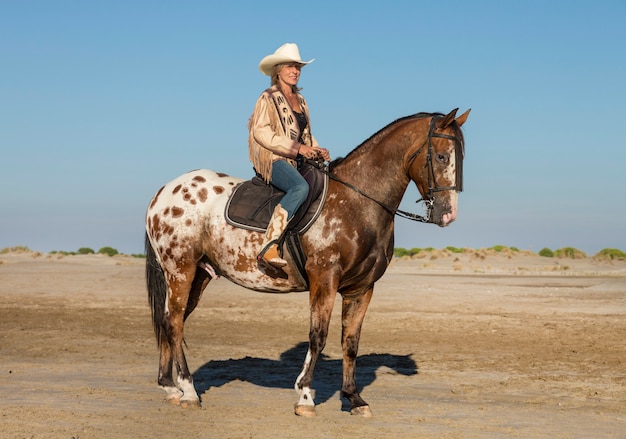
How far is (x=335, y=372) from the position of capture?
1239 cm

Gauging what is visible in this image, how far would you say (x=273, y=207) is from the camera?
9.20m

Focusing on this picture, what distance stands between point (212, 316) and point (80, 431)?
12790mm

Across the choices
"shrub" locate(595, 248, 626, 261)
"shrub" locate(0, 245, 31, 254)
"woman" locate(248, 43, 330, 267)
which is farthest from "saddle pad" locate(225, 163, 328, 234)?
"shrub" locate(0, 245, 31, 254)

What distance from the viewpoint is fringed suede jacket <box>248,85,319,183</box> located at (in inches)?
354

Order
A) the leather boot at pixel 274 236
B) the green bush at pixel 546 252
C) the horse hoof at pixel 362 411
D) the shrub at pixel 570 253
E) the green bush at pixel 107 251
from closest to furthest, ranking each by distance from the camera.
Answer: the leather boot at pixel 274 236
the horse hoof at pixel 362 411
the shrub at pixel 570 253
the green bush at pixel 546 252
the green bush at pixel 107 251

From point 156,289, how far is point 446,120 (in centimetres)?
430

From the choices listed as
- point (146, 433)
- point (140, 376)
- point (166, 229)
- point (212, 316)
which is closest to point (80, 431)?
point (146, 433)

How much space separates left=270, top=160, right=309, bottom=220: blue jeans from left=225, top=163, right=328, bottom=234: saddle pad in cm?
18

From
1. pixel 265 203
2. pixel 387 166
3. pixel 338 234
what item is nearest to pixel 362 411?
pixel 338 234

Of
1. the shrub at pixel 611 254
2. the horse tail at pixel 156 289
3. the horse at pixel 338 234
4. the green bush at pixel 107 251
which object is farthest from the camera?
the green bush at pixel 107 251

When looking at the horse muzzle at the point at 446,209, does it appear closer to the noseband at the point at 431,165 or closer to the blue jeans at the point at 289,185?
the noseband at the point at 431,165

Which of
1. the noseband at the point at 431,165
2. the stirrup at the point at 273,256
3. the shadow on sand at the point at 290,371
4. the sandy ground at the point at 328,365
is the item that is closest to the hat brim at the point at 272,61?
the noseband at the point at 431,165

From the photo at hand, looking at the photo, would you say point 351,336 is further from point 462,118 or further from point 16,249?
point 16,249

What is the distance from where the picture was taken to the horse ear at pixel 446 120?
8516mm
